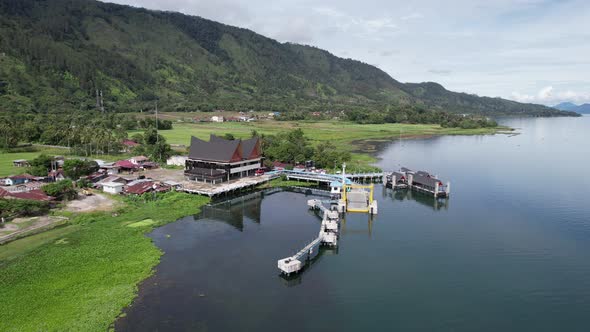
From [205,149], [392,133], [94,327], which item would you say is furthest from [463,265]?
[392,133]

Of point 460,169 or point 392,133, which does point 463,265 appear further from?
point 392,133

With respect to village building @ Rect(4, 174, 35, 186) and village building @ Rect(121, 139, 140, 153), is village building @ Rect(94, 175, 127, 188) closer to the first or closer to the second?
village building @ Rect(4, 174, 35, 186)

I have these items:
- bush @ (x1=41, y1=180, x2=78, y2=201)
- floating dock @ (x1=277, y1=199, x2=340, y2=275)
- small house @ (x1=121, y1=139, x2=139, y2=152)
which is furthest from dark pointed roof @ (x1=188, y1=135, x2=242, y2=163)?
small house @ (x1=121, y1=139, x2=139, y2=152)

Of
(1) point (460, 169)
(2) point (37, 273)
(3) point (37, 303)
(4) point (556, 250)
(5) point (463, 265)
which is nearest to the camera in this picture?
(3) point (37, 303)

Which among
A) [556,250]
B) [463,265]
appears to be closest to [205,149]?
[463,265]

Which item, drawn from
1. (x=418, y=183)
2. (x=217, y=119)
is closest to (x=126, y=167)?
(x=418, y=183)

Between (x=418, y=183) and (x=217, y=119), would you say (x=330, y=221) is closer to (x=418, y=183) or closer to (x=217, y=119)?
(x=418, y=183)

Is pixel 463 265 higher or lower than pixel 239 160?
lower

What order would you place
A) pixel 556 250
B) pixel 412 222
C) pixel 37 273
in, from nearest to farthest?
pixel 37 273
pixel 556 250
pixel 412 222

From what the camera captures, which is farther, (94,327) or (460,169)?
(460,169)
